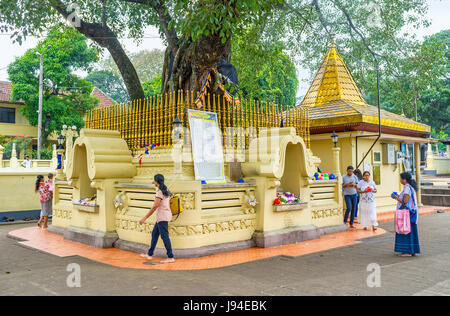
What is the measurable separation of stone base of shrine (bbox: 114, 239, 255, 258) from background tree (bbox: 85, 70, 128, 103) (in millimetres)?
42163

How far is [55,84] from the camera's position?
97.5 ft

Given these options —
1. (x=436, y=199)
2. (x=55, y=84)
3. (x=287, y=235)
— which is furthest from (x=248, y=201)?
(x=55, y=84)

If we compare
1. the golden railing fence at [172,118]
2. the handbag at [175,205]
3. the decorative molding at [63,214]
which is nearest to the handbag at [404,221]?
the golden railing fence at [172,118]

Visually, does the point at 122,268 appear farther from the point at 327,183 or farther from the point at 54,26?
the point at 54,26

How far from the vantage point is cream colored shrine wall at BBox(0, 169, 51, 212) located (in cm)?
1505

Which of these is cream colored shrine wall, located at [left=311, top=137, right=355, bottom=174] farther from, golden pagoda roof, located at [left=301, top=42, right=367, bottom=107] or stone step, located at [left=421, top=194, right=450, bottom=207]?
stone step, located at [left=421, top=194, right=450, bottom=207]

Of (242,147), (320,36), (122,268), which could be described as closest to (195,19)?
(242,147)

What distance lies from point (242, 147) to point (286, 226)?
7.08 feet

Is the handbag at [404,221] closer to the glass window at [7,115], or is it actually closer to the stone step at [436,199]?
the stone step at [436,199]

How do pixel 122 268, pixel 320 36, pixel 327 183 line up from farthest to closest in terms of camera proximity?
pixel 320 36 → pixel 327 183 → pixel 122 268

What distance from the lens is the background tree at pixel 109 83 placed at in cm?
4775

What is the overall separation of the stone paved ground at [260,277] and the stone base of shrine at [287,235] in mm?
1076

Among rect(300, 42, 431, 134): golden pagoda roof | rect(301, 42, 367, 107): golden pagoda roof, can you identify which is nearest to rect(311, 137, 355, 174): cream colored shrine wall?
rect(300, 42, 431, 134): golden pagoda roof
